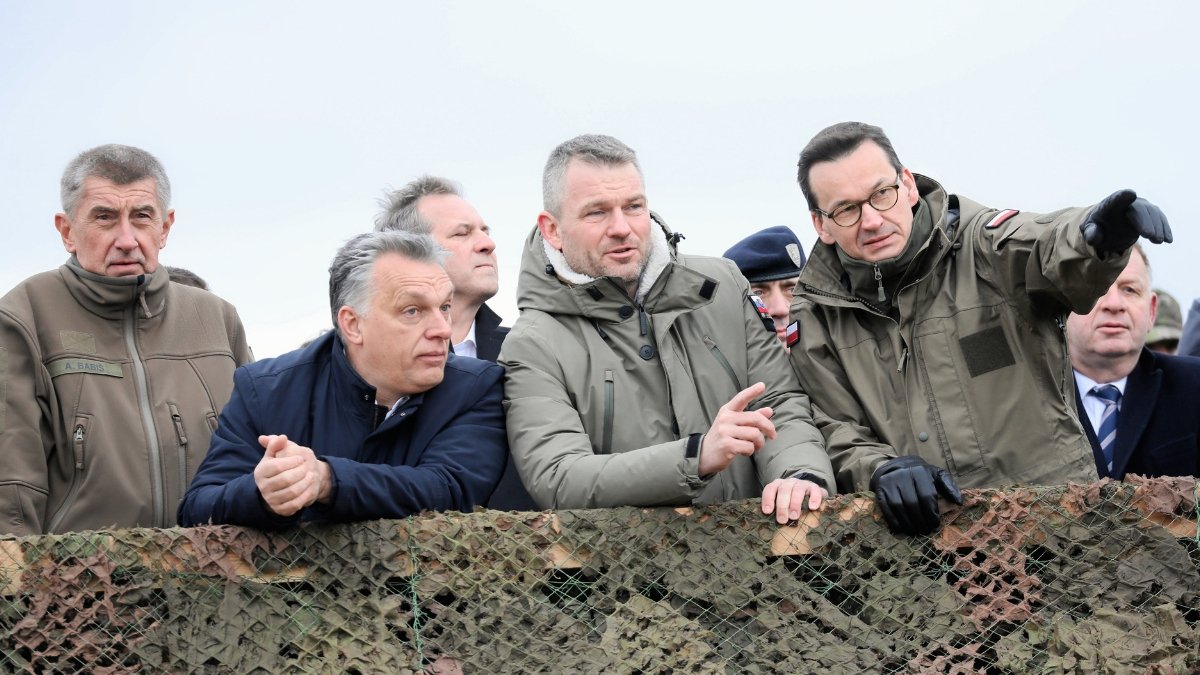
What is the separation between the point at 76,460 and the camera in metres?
4.51

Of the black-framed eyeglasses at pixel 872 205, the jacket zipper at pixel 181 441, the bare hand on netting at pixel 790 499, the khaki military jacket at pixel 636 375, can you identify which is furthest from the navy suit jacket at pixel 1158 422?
the jacket zipper at pixel 181 441

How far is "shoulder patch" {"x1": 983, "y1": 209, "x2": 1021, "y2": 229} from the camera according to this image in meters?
4.28

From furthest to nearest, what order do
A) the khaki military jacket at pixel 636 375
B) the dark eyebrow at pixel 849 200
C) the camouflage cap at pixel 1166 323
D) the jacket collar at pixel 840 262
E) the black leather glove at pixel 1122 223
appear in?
the camouflage cap at pixel 1166 323 < the dark eyebrow at pixel 849 200 < the jacket collar at pixel 840 262 < the khaki military jacket at pixel 636 375 < the black leather glove at pixel 1122 223

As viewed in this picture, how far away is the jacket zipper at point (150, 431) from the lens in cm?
459

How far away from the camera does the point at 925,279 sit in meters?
4.38

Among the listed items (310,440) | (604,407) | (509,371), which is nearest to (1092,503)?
(604,407)

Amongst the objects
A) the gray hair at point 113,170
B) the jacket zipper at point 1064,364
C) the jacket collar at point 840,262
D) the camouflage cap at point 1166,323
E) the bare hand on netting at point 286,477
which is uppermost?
the gray hair at point 113,170

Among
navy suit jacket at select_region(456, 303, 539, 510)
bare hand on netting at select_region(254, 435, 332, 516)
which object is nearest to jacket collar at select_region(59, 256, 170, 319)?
navy suit jacket at select_region(456, 303, 539, 510)

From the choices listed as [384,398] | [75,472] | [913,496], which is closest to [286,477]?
[384,398]

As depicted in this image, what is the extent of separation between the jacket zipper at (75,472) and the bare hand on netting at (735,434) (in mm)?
2314

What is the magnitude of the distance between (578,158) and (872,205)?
1098 millimetres

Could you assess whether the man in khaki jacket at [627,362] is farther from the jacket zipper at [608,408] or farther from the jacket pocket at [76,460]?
the jacket pocket at [76,460]

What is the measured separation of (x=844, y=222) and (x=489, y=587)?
1868 mm

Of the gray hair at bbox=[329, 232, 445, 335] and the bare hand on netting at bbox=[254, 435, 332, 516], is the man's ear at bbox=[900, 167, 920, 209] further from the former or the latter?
the bare hand on netting at bbox=[254, 435, 332, 516]
